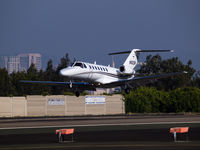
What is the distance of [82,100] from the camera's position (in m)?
59.8

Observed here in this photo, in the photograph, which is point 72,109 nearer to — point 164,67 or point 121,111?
point 121,111

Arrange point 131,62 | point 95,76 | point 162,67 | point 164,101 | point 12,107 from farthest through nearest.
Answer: point 162,67
point 164,101
point 12,107
point 131,62
point 95,76

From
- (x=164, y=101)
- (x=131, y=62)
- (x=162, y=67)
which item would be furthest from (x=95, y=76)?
(x=162, y=67)

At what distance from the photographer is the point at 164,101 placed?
209ft

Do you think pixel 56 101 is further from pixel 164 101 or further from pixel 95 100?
pixel 164 101

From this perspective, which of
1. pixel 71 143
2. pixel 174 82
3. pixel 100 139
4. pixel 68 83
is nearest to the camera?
pixel 71 143

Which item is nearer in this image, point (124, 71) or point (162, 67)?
point (124, 71)

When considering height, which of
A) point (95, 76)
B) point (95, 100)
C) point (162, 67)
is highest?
point (162, 67)

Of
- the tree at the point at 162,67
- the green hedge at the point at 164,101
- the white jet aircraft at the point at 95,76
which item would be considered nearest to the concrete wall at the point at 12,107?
the white jet aircraft at the point at 95,76

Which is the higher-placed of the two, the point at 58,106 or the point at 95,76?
the point at 95,76

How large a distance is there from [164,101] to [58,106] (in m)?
16.4

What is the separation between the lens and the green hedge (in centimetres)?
6128

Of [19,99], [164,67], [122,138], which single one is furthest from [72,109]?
[164,67]

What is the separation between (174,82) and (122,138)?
85.2 metres
